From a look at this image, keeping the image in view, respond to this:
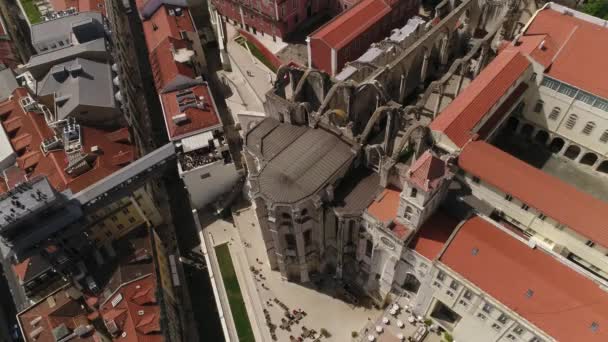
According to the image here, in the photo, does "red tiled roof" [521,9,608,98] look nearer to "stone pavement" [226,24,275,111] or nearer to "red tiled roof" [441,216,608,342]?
"red tiled roof" [441,216,608,342]

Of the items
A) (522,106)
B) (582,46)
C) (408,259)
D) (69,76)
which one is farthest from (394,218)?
(69,76)

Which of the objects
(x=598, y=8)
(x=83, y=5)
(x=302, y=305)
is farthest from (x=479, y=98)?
(x=83, y=5)

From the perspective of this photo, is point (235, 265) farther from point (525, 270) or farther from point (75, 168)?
point (525, 270)

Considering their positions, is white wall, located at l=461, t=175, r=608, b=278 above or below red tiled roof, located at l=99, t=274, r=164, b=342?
above

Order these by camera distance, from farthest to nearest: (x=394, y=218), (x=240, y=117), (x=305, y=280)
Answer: (x=240, y=117) < (x=305, y=280) < (x=394, y=218)

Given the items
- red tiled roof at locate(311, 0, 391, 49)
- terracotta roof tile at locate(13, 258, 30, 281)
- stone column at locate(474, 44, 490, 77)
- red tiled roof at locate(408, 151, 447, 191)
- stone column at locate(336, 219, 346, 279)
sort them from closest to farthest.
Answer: red tiled roof at locate(408, 151, 447, 191) → stone column at locate(336, 219, 346, 279) → terracotta roof tile at locate(13, 258, 30, 281) → stone column at locate(474, 44, 490, 77) → red tiled roof at locate(311, 0, 391, 49)

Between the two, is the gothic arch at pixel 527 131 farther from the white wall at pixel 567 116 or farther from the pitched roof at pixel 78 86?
the pitched roof at pixel 78 86

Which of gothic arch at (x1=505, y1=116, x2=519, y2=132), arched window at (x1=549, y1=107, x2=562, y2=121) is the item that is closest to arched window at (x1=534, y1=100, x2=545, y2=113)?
arched window at (x1=549, y1=107, x2=562, y2=121)

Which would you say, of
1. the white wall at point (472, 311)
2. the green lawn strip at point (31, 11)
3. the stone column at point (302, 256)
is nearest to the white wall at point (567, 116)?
the white wall at point (472, 311)
